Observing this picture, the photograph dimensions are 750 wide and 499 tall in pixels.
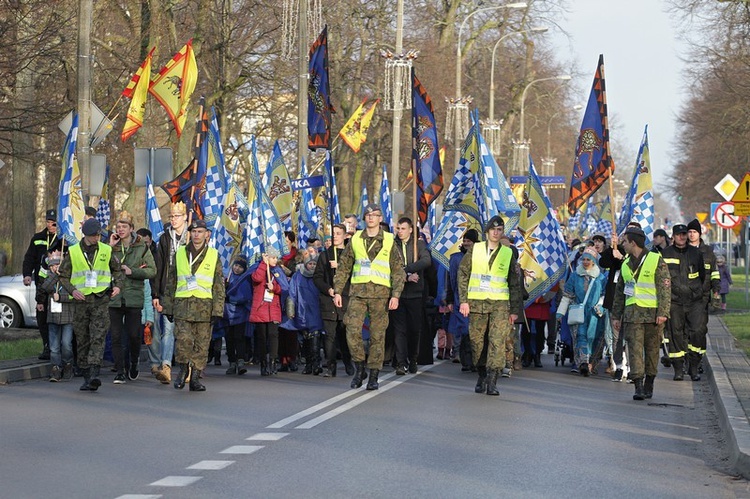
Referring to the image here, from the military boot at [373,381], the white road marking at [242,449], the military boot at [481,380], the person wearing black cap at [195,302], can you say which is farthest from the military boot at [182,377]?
the white road marking at [242,449]

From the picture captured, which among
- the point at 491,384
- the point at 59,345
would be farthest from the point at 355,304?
the point at 59,345

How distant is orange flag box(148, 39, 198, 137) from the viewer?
77.5 ft

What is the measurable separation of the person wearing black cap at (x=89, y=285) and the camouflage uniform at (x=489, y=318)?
3.58 m

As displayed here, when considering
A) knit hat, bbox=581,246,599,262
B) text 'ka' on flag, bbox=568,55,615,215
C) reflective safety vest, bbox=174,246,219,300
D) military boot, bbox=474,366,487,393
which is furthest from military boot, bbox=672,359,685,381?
reflective safety vest, bbox=174,246,219,300

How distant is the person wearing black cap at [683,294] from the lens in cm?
1794

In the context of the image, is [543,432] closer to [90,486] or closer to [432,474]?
[432,474]

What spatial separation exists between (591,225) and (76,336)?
38.8 m

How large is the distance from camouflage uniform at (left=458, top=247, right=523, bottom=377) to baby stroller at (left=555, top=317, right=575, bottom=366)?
363cm

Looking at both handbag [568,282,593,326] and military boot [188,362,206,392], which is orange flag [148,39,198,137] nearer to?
handbag [568,282,593,326]

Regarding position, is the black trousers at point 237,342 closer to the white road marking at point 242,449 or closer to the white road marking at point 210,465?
the white road marking at point 242,449

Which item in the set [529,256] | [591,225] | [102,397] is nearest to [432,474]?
[102,397]

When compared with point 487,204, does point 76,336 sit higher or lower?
lower

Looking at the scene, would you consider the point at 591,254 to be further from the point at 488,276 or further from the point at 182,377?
the point at 182,377

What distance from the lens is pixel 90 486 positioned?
9.03m
